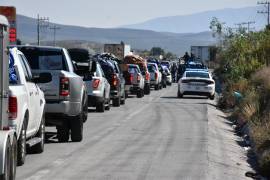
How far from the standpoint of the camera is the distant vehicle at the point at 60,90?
1809cm

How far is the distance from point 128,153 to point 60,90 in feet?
7.09

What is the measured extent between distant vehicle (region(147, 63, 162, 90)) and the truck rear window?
37.7 m

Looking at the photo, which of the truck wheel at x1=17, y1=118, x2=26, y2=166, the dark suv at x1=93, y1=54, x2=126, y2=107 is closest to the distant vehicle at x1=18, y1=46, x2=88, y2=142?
the truck wheel at x1=17, y1=118, x2=26, y2=166

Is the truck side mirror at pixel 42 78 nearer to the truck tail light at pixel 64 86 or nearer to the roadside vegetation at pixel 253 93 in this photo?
the truck tail light at pixel 64 86

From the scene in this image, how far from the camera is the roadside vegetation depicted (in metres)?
19.7

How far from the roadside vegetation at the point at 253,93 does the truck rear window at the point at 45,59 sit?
15.0 feet

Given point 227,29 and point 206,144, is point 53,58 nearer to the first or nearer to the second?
point 206,144

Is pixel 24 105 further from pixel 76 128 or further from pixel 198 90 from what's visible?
pixel 198 90

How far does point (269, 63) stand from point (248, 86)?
7.19 m

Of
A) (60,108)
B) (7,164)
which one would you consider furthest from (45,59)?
(7,164)

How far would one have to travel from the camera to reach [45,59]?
18625 mm

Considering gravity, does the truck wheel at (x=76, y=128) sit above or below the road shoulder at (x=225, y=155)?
above

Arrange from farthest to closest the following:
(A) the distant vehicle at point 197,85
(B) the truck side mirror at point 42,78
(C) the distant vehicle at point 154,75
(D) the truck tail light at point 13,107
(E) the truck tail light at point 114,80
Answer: (C) the distant vehicle at point 154,75
(A) the distant vehicle at point 197,85
(E) the truck tail light at point 114,80
(B) the truck side mirror at point 42,78
(D) the truck tail light at point 13,107

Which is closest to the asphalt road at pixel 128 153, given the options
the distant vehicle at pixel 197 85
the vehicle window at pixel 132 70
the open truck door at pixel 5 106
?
the open truck door at pixel 5 106
